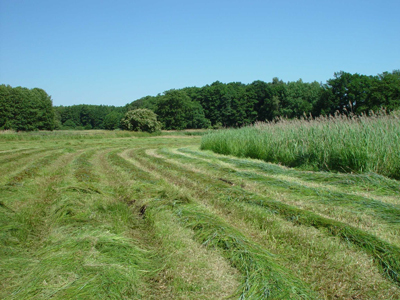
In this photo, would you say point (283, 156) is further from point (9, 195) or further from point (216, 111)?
point (216, 111)

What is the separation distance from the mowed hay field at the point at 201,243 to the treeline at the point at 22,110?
5761cm

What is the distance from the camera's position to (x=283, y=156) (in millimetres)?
11086

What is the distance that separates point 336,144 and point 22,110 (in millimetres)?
62151

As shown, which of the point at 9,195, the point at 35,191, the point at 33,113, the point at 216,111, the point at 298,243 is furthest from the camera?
the point at 216,111

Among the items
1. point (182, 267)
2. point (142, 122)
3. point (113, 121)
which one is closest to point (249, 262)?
→ point (182, 267)

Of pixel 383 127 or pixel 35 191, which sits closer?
pixel 35 191

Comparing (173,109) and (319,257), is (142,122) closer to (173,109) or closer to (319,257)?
(173,109)

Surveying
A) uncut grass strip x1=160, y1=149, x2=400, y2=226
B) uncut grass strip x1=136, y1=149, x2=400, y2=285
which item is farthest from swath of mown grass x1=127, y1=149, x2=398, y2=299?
uncut grass strip x1=160, y1=149, x2=400, y2=226

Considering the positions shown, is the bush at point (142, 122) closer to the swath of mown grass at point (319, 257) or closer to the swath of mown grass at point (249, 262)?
the swath of mown grass at point (319, 257)

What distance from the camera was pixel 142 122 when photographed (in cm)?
4897

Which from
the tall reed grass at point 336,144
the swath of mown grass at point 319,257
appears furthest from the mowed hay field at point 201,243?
the tall reed grass at point 336,144

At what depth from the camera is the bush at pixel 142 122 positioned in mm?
49125

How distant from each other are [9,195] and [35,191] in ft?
1.86

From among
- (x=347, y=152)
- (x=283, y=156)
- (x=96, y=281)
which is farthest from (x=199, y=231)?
(x=283, y=156)
